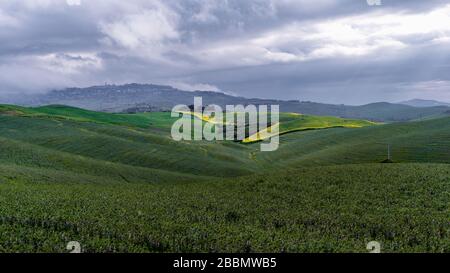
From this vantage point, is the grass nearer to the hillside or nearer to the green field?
the green field

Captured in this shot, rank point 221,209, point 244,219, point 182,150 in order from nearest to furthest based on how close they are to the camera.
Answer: point 244,219
point 221,209
point 182,150

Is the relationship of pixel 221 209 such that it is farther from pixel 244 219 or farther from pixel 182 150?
pixel 182 150

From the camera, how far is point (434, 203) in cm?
3456

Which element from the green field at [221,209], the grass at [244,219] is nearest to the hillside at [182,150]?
the green field at [221,209]

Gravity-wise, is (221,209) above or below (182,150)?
above

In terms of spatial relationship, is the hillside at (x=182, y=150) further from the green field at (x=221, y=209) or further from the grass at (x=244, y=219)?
the grass at (x=244, y=219)

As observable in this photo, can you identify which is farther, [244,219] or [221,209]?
[221,209]

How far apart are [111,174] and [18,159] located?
683 inches

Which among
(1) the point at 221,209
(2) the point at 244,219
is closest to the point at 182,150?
(1) the point at 221,209

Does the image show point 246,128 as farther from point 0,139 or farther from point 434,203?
point 434,203

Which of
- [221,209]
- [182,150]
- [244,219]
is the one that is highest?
[244,219]

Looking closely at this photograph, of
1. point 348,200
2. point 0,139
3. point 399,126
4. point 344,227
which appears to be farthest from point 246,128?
point 344,227

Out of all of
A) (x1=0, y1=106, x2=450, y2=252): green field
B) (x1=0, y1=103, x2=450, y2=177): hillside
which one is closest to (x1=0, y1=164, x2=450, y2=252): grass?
(x1=0, y1=106, x2=450, y2=252): green field

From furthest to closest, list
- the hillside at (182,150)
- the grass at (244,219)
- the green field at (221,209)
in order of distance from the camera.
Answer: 1. the hillside at (182,150)
2. the green field at (221,209)
3. the grass at (244,219)
